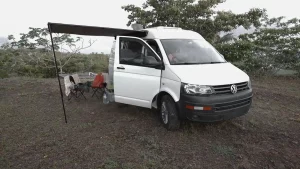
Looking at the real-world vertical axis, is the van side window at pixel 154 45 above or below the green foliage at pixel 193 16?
below

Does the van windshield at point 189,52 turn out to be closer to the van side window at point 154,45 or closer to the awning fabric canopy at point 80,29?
the van side window at point 154,45

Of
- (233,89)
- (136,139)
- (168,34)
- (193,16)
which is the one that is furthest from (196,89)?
(193,16)

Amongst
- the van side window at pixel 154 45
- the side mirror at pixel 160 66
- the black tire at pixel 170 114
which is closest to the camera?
the black tire at pixel 170 114

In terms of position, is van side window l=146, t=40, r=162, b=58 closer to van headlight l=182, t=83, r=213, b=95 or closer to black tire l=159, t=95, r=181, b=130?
black tire l=159, t=95, r=181, b=130

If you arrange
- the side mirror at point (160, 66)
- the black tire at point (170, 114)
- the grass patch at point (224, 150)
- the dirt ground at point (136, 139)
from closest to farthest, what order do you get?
1. the dirt ground at point (136, 139)
2. the grass patch at point (224, 150)
3. the black tire at point (170, 114)
4. the side mirror at point (160, 66)

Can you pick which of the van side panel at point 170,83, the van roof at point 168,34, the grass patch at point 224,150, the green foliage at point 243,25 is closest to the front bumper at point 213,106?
→ the van side panel at point 170,83

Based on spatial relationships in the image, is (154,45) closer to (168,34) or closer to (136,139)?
(168,34)

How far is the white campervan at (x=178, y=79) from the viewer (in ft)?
12.0

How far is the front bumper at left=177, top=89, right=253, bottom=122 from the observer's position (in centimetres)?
360

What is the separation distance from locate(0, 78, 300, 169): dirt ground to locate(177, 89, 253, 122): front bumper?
46 centimetres

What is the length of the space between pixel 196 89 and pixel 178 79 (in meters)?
0.34

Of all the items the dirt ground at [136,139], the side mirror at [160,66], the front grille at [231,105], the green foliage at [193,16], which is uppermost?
the green foliage at [193,16]


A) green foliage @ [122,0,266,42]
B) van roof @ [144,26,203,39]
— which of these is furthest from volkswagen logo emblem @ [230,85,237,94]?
green foliage @ [122,0,266,42]

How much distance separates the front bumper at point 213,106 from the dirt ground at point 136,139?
0.46m
